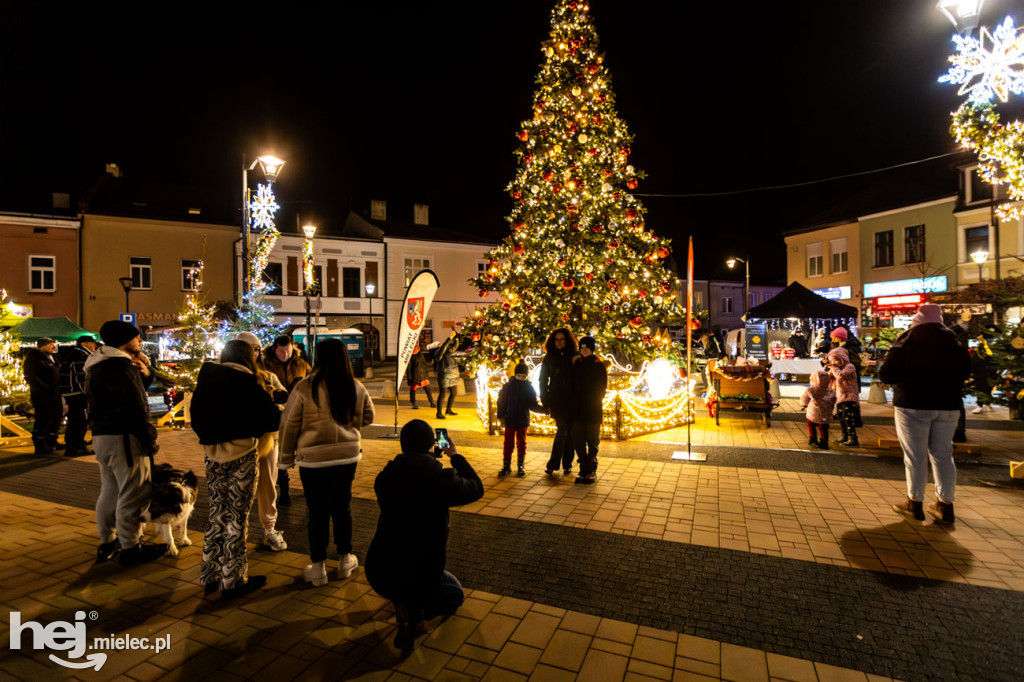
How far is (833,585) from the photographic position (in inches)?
155

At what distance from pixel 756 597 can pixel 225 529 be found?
3798 millimetres

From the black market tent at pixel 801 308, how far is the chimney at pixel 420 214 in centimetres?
2825

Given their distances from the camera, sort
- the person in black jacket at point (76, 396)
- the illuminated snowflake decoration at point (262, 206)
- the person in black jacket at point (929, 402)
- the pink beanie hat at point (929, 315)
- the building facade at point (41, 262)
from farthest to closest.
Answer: the building facade at point (41, 262)
the illuminated snowflake decoration at point (262, 206)
the person in black jacket at point (76, 396)
the pink beanie hat at point (929, 315)
the person in black jacket at point (929, 402)

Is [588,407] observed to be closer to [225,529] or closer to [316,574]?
[316,574]

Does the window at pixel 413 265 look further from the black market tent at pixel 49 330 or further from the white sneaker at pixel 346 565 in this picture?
→ the white sneaker at pixel 346 565

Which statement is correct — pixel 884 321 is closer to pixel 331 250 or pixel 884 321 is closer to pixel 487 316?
pixel 487 316

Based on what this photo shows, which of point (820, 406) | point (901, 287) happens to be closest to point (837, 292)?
point (901, 287)

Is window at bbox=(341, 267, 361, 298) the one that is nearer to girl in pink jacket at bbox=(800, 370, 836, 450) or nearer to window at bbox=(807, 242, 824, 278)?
window at bbox=(807, 242, 824, 278)

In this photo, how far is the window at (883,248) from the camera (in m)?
29.0

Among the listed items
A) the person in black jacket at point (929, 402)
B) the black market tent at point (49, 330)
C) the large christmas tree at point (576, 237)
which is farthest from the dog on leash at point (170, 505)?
the black market tent at point (49, 330)

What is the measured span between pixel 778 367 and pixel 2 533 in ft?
58.9

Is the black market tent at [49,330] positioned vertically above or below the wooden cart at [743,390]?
above

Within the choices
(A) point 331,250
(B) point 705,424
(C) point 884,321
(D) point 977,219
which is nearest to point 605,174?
(B) point 705,424

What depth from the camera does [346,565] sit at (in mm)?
4156
